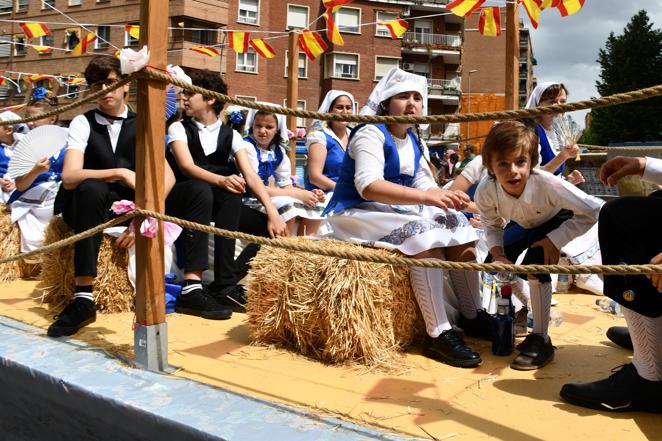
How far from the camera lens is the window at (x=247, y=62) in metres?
33.8

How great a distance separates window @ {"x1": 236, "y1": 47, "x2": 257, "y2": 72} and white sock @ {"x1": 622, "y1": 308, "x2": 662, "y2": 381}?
33244 millimetres

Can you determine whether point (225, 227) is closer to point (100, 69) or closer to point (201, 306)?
point (201, 306)

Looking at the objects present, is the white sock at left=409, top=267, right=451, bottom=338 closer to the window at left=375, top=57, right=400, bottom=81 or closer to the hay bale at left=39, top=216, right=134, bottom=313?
the hay bale at left=39, top=216, right=134, bottom=313

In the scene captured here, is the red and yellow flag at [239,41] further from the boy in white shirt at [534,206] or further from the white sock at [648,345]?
the white sock at [648,345]

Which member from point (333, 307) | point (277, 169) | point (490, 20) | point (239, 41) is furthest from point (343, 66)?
point (333, 307)

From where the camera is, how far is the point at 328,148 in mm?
4859

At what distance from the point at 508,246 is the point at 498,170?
41cm

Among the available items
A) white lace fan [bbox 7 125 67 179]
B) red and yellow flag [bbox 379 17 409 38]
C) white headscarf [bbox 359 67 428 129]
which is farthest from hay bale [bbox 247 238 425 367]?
red and yellow flag [bbox 379 17 409 38]

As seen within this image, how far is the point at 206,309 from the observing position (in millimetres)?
3361

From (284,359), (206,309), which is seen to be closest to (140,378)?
(284,359)

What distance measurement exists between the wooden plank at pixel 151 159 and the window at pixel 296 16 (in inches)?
1375

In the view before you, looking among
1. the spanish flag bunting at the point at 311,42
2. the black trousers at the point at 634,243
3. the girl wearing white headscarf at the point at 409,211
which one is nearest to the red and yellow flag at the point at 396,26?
the spanish flag bunting at the point at 311,42

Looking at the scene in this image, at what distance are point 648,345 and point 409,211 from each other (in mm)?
1191

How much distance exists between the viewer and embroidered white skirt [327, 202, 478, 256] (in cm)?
272
